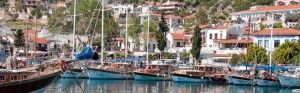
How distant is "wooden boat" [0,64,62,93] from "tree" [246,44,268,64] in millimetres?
43993

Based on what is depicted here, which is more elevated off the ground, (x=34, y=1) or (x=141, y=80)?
(x=34, y=1)

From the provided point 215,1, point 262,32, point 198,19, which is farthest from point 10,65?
point 215,1

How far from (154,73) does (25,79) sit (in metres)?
36.2

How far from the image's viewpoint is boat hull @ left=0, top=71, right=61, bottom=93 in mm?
32062

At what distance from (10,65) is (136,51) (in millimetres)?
62419

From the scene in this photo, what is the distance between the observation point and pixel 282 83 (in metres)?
60.3

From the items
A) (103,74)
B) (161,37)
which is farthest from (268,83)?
(161,37)

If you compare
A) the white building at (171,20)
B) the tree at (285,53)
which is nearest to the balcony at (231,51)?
the tree at (285,53)

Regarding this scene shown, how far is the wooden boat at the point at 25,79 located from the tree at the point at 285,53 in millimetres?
44377

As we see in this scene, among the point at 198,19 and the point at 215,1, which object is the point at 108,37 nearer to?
the point at 198,19

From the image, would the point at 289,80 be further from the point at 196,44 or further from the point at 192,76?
the point at 196,44

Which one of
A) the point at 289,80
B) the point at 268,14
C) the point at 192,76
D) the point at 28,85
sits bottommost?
the point at 289,80

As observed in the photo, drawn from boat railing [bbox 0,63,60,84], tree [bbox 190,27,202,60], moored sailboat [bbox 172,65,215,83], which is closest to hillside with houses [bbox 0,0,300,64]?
tree [bbox 190,27,202,60]

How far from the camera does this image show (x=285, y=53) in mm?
74188
